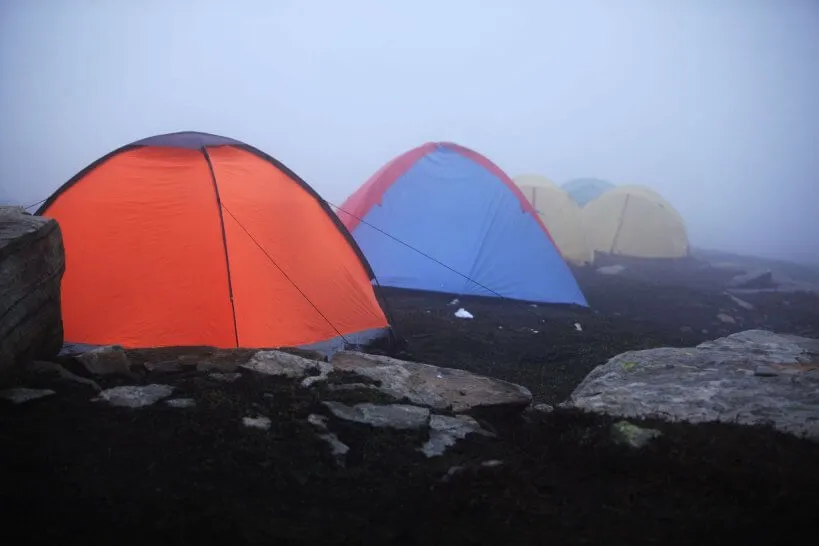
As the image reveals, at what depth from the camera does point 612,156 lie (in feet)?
251

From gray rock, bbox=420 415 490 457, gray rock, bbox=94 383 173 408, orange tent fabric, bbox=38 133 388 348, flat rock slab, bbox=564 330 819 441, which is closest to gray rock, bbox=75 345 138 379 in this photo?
gray rock, bbox=94 383 173 408

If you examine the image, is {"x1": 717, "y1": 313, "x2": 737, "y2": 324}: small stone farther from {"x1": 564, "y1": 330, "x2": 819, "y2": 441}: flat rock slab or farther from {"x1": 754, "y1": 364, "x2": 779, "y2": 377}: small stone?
{"x1": 754, "y1": 364, "x2": 779, "y2": 377}: small stone

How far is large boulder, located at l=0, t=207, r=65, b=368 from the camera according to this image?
3428 millimetres

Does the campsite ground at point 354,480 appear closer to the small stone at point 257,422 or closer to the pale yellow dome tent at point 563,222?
the small stone at point 257,422

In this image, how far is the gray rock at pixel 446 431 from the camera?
322cm

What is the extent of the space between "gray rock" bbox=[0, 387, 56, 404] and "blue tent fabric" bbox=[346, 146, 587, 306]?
23.8ft

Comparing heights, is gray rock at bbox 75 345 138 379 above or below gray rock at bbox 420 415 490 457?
above

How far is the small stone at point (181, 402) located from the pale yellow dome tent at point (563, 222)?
14.4m

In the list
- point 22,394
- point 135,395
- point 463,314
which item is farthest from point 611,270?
point 22,394

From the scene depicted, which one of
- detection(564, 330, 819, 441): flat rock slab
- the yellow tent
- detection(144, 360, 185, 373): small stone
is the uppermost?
the yellow tent

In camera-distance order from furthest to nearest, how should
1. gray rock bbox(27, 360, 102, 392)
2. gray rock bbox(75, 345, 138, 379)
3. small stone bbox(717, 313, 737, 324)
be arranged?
1. small stone bbox(717, 313, 737, 324)
2. gray rock bbox(75, 345, 138, 379)
3. gray rock bbox(27, 360, 102, 392)

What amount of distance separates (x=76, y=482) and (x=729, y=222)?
58.7m

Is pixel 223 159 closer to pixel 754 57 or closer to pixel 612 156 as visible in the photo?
pixel 612 156

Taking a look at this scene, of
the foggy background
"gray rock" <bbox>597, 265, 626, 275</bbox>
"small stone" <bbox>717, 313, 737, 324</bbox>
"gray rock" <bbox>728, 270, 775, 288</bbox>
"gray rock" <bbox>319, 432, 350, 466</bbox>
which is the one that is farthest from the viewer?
the foggy background
